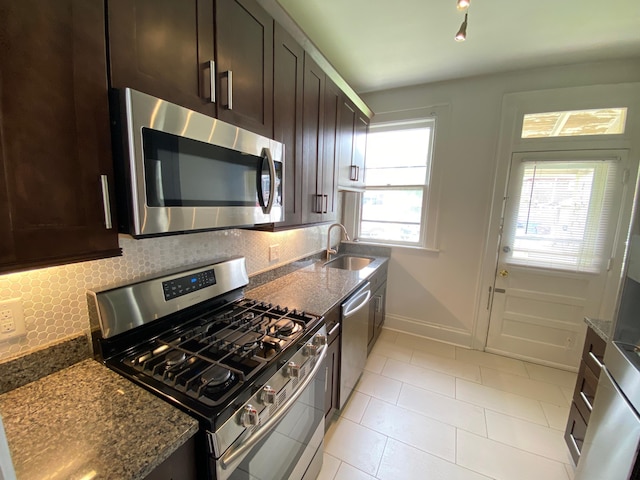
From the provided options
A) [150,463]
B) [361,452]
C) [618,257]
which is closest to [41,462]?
[150,463]

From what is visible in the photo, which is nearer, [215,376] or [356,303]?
[215,376]

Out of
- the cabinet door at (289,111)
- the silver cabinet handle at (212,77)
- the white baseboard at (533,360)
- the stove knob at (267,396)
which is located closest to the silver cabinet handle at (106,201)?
the silver cabinet handle at (212,77)

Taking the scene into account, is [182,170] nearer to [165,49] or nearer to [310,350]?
[165,49]

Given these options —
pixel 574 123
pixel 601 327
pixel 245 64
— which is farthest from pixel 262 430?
pixel 574 123

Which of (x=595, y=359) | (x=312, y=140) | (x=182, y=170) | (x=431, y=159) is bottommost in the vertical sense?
(x=595, y=359)

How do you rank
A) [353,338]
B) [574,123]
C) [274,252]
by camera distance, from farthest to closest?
1. [574,123]
2. [274,252]
3. [353,338]

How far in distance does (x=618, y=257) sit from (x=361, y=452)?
8.51ft

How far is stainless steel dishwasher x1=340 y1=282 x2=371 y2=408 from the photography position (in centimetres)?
171

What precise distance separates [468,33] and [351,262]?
2154mm

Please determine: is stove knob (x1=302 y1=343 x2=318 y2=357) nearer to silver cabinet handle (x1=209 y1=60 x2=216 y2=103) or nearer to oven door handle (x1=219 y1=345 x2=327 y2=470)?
oven door handle (x1=219 y1=345 x2=327 y2=470)

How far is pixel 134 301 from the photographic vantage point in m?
1.01

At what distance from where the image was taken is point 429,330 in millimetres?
2938

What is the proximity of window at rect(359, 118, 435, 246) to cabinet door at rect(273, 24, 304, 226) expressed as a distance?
163 centimetres

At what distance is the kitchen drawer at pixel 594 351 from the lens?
141cm
